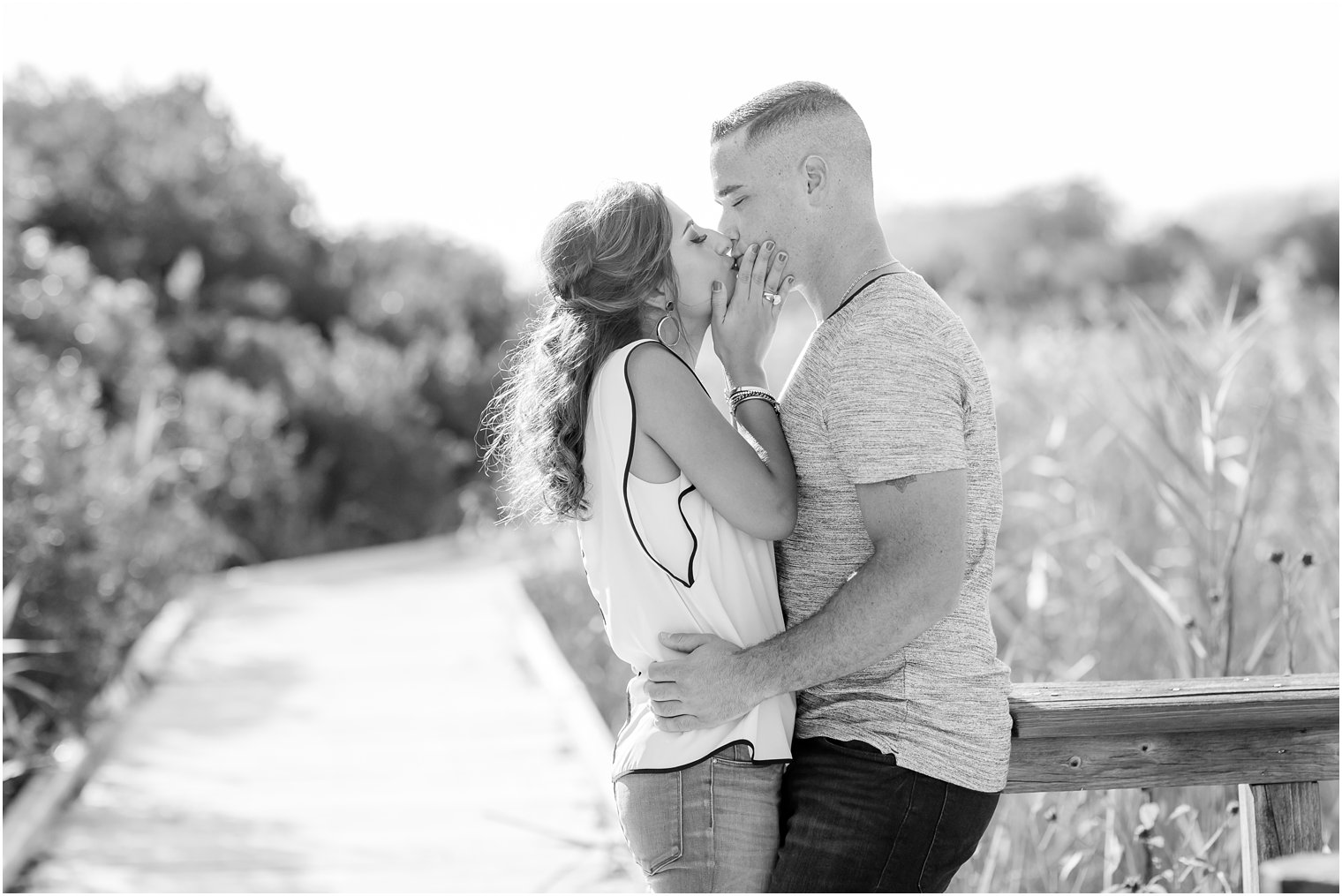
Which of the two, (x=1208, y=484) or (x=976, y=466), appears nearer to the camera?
(x=976, y=466)

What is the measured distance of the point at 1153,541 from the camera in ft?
17.6

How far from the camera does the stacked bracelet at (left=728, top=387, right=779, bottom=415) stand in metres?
2.23

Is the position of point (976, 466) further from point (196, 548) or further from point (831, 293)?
point (196, 548)

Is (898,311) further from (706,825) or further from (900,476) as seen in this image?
(706,825)

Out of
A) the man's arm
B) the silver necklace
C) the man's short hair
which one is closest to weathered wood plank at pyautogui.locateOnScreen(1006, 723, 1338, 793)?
the man's arm

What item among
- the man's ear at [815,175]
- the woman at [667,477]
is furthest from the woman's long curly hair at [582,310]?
the man's ear at [815,175]

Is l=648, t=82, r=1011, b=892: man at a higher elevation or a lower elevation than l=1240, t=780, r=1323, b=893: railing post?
higher

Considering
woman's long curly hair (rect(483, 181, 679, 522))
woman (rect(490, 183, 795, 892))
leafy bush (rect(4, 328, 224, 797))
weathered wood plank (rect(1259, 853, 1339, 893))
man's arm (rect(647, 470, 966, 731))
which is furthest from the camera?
leafy bush (rect(4, 328, 224, 797))

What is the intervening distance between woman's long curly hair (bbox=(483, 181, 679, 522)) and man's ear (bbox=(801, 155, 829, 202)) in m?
0.24

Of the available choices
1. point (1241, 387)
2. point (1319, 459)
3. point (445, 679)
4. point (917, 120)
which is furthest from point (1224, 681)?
point (917, 120)

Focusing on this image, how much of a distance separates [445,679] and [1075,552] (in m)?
3.77

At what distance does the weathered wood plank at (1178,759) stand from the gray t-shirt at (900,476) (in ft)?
0.47

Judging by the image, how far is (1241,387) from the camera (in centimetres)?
663

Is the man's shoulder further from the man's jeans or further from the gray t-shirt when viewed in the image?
the man's jeans
